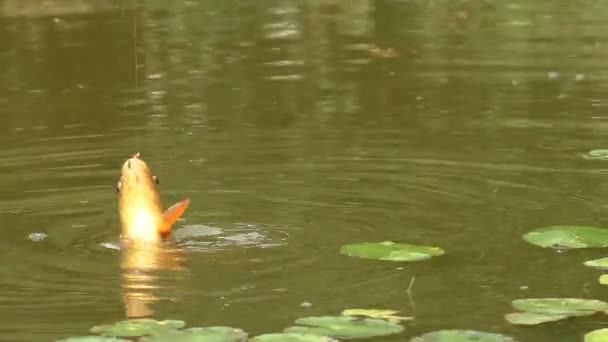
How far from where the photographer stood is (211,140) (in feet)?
32.5

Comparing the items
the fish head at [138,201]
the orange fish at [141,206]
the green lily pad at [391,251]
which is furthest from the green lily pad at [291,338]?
the fish head at [138,201]

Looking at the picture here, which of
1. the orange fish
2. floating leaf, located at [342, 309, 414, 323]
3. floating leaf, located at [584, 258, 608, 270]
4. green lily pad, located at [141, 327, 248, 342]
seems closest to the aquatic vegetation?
floating leaf, located at [342, 309, 414, 323]

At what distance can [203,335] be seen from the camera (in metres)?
5.50

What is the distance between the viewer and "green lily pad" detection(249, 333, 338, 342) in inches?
215

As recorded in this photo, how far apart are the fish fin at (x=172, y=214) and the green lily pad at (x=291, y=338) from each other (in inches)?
53.8

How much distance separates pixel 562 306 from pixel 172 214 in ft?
6.43

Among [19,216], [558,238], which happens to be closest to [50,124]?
[19,216]

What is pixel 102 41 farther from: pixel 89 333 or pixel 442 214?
pixel 89 333

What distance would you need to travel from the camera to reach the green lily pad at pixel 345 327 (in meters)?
5.61

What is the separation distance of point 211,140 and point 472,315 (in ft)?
13.7

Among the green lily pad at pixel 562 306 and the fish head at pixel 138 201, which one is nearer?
the green lily pad at pixel 562 306

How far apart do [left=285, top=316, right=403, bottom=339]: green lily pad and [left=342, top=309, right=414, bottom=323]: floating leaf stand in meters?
0.11

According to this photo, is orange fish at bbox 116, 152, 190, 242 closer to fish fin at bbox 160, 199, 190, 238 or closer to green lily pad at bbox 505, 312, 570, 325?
fish fin at bbox 160, 199, 190, 238

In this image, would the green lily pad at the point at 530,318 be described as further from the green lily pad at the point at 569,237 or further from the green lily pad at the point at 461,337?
the green lily pad at the point at 569,237
